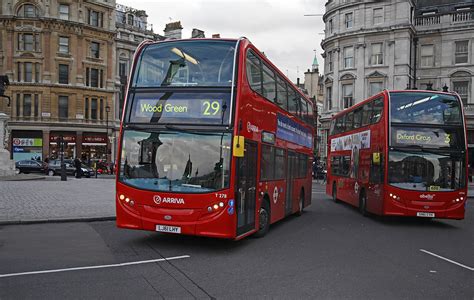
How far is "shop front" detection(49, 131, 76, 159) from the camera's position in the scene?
4972cm

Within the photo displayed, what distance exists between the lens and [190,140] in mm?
9047

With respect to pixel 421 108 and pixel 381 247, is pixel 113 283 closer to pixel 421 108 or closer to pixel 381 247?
pixel 381 247

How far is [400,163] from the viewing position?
45.4 ft

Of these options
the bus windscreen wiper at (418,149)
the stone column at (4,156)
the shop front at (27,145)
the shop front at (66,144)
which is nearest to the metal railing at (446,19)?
the bus windscreen wiper at (418,149)

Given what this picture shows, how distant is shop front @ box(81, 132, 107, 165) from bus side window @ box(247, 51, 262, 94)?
143 feet

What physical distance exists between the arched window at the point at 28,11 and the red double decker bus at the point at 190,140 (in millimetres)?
44676

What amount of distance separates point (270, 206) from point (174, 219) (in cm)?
342

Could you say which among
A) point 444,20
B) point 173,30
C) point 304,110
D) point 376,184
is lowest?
point 376,184

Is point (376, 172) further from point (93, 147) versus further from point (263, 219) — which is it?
point (93, 147)

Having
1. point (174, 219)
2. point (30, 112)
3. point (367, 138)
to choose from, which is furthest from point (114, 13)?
point (174, 219)

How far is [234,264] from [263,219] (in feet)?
10.4

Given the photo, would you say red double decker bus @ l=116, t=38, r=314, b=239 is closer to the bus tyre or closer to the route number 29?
the route number 29

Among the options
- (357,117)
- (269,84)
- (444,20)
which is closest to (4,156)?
(357,117)

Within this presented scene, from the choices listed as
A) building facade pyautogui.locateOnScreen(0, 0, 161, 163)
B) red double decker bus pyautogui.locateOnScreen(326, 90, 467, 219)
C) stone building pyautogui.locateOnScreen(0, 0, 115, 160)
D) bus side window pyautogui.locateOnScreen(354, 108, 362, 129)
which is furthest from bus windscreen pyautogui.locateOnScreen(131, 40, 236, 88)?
stone building pyautogui.locateOnScreen(0, 0, 115, 160)
